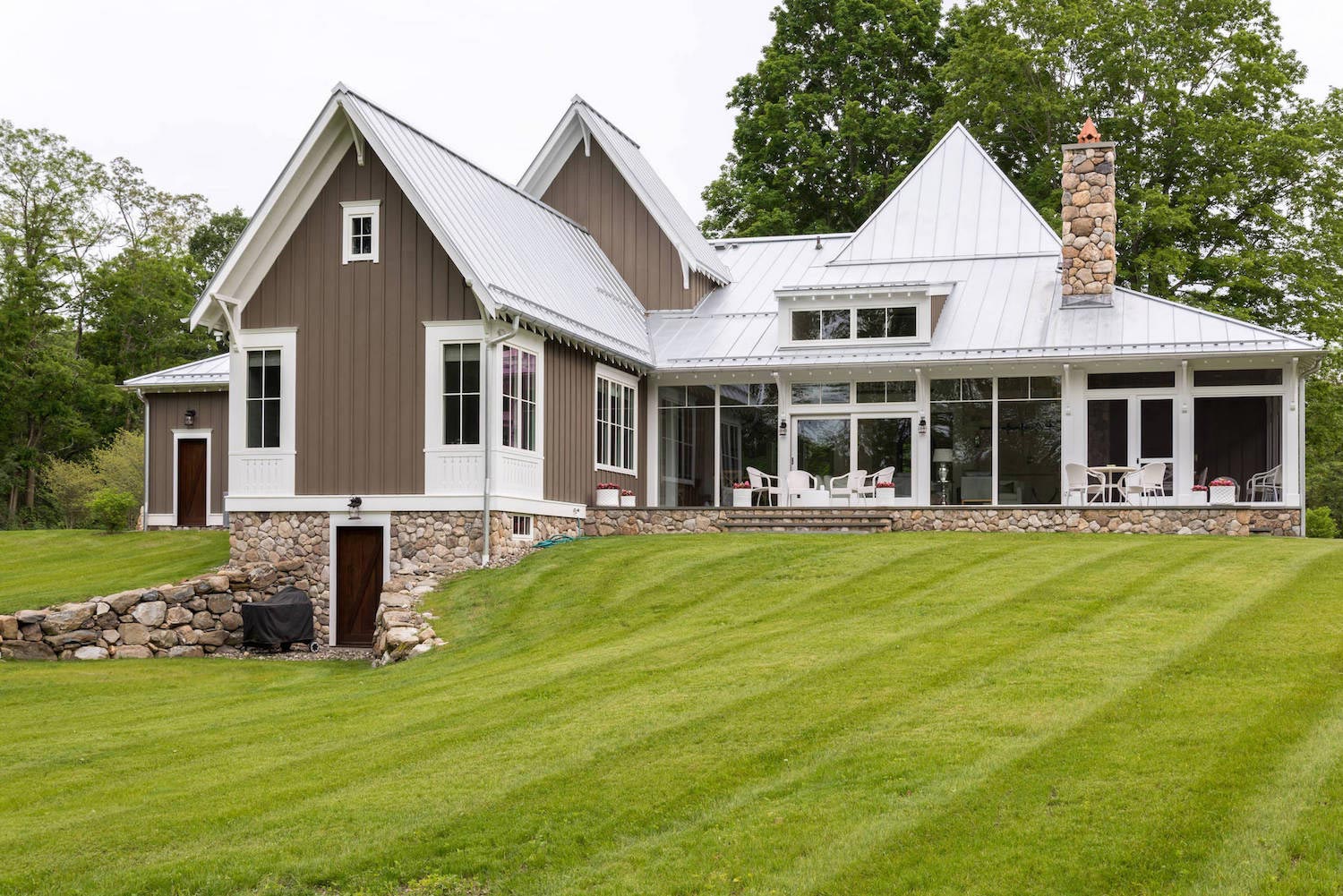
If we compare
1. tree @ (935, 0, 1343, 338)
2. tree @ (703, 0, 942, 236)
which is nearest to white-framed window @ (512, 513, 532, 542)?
tree @ (935, 0, 1343, 338)

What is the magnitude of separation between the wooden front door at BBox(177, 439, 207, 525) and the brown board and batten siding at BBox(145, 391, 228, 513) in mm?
166

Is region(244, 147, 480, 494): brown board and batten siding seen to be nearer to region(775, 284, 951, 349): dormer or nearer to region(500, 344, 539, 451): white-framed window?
region(500, 344, 539, 451): white-framed window

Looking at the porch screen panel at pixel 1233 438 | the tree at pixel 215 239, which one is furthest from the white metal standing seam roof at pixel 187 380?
the tree at pixel 215 239

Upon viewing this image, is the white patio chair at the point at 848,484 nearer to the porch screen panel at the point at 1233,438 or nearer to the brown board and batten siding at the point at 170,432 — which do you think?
the porch screen panel at the point at 1233,438

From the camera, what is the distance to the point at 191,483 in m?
24.9

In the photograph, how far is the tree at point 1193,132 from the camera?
91.9 feet

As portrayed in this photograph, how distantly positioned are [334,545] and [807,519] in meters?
6.86

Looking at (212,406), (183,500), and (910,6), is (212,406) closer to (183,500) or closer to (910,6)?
(183,500)

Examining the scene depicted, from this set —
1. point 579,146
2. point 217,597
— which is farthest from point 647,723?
point 579,146

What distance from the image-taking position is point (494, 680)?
11.0m

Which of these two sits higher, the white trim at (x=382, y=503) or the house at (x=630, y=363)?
the house at (x=630, y=363)

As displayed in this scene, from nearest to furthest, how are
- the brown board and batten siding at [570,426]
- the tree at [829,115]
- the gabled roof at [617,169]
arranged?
the brown board and batten siding at [570,426], the gabled roof at [617,169], the tree at [829,115]

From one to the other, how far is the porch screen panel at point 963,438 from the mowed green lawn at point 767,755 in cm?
722

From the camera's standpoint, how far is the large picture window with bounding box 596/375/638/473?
20.5 meters
